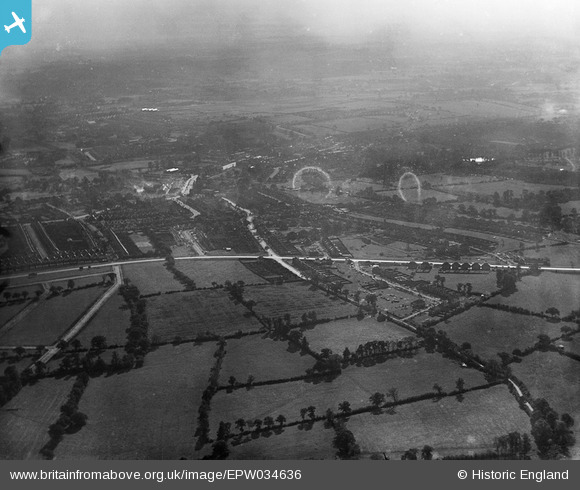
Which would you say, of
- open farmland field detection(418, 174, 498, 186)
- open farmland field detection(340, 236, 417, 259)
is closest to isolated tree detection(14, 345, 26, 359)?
open farmland field detection(340, 236, 417, 259)

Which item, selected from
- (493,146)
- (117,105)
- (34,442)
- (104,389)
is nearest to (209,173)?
(117,105)

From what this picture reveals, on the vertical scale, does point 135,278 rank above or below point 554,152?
below

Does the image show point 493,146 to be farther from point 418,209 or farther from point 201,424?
point 201,424

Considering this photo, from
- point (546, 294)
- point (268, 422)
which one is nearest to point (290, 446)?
point (268, 422)

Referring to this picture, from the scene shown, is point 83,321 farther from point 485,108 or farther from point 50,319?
point 485,108

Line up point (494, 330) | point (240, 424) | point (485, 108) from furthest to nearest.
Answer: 1. point (485, 108)
2. point (494, 330)
3. point (240, 424)

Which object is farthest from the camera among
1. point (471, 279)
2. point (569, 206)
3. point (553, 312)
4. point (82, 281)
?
point (569, 206)

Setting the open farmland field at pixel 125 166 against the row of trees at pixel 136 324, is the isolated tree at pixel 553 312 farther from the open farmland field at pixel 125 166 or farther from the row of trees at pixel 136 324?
the open farmland field at pixel 125 166
